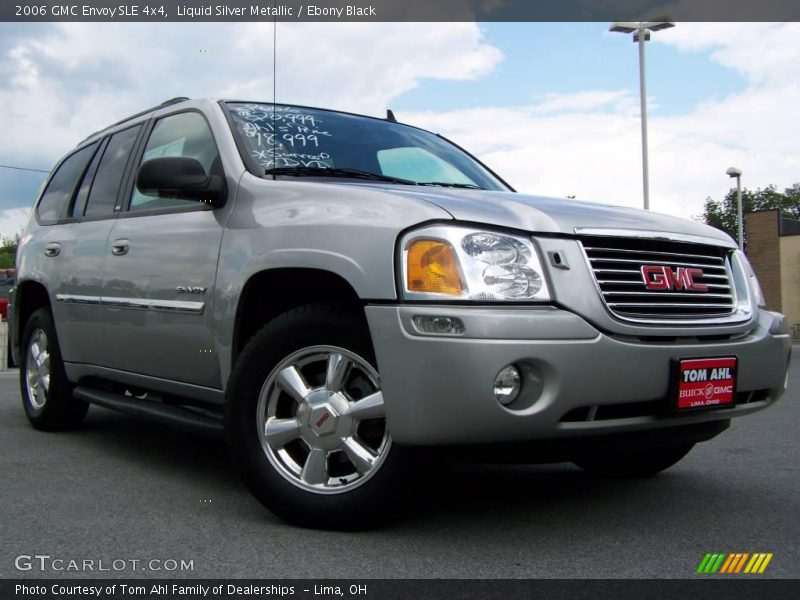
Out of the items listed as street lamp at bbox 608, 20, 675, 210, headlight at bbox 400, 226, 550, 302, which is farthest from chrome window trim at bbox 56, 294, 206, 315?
street lamp at bbox 608, 20, 675, 210

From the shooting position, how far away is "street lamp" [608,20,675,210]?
66.3 feet

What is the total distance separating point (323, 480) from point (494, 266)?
0.98m

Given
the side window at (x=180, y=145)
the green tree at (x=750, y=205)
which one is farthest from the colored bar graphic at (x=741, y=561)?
the green tree at (x=750, y=205)

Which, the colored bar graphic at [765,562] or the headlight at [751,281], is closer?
the colored bar graphic at [765,562]

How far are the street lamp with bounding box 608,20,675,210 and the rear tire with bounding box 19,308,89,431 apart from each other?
16.9 metres

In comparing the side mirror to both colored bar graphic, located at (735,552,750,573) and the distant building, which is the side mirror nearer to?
colored bar graphic, located at (735,552,750,573)

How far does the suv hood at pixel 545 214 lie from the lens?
298 centimetres

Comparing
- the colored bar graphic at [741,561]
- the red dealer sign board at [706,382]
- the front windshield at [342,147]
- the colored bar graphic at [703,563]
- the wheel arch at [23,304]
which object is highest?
the front windshield at [342,147]

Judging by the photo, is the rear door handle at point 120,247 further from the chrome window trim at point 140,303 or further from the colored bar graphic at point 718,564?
the colored bar graphic at point 718,564

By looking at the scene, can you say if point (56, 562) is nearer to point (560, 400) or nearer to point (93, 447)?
point (560, 400)

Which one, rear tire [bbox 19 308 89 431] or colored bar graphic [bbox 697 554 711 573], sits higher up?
rear tire [bbox 19 308 89 431]

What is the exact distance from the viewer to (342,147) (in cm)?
421

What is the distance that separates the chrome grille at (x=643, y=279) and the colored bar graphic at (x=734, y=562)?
32.1 inches
